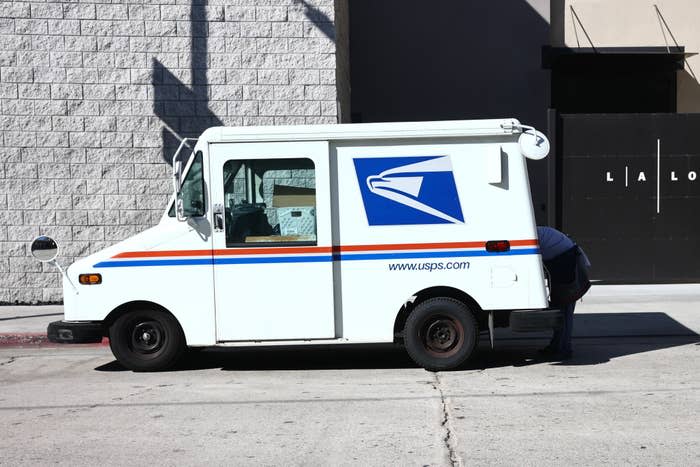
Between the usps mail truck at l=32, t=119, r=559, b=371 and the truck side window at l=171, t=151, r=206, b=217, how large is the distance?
14 mm

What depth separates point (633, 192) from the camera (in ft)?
50.9

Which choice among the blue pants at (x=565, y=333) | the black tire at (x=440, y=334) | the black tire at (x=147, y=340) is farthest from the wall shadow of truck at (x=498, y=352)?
the black tire at (x=147, y=340)

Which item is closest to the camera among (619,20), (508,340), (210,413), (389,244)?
(210,413)

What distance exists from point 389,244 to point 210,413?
8.56 feet

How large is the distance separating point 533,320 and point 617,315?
4.01 meters

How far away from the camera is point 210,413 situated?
7344 millimetres

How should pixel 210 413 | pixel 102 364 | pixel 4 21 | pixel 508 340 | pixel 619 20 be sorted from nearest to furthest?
pixel 210 413 → pixel 102 364 → pixel 508 340 → pixel 4 21 → pixel 619 20

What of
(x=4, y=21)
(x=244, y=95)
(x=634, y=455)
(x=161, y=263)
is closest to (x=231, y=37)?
(x=244, y=95)

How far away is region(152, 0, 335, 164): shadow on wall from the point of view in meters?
13.9

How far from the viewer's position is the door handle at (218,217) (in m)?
8.98

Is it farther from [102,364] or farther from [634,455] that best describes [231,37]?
[634,455]

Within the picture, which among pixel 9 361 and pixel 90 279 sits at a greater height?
pixel 90 279

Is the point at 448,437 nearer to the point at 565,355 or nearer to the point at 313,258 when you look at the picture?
the point at 313,258

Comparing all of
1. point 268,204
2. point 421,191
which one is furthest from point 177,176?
point 421,191
